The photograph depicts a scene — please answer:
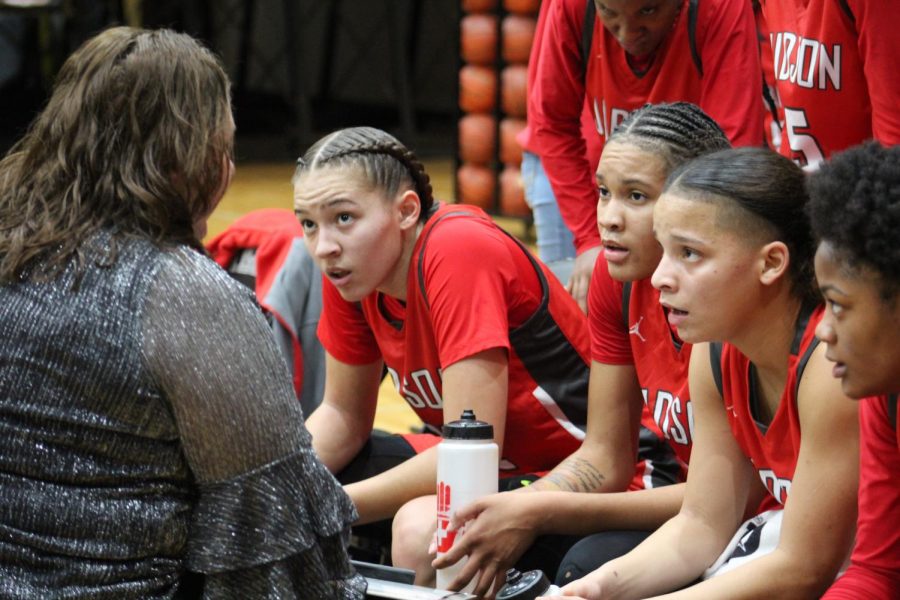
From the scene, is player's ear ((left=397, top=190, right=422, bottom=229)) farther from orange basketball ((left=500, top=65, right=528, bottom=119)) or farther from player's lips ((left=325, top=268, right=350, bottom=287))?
orange basketball ((left=500, top=65, right=528, bottom=119))

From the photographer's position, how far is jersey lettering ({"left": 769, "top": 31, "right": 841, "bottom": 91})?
2.51 m

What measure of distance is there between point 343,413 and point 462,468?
80 centimetres

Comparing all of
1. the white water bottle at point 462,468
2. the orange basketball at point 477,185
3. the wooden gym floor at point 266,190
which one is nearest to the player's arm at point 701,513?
the white water bottle at point 462,468

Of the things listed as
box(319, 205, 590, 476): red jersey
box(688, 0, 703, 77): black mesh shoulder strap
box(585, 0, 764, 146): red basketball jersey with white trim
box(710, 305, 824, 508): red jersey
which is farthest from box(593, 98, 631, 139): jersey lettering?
box(710, 305, 824, 508): red jersey

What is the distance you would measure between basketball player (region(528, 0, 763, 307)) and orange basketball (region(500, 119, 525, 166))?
311cm

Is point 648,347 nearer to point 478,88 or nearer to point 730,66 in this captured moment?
point 730,66

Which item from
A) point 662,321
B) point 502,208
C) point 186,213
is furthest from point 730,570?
point 502,208

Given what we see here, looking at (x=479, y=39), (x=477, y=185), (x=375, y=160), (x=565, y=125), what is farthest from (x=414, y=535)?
(x=477, y=185)

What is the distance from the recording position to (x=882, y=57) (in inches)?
94.0

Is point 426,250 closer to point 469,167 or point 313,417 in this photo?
point 313,417

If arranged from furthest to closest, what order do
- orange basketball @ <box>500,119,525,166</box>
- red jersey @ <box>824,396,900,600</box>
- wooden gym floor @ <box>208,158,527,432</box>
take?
wooden gym floor @ <box>208,158,527,432</box>
orange basketball @ <box>500,119,525,166</box>
red jersey @ <box>824,396,900,600</box>

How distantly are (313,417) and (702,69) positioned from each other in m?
1.09

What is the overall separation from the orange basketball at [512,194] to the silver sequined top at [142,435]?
4.92 metres

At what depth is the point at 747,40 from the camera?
282 centimetres
